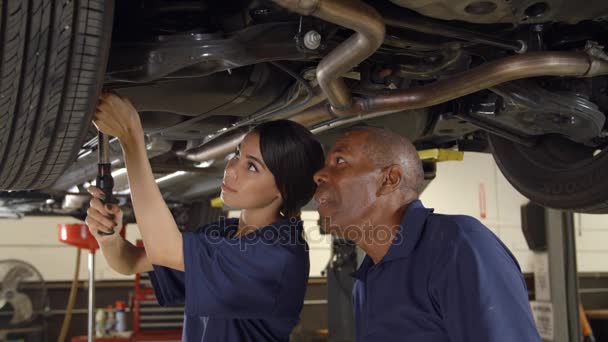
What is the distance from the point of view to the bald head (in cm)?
126

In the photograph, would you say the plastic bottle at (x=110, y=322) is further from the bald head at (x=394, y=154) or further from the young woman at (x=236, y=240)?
the bald head at (x=394, y=154)

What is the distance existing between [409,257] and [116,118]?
0.58m

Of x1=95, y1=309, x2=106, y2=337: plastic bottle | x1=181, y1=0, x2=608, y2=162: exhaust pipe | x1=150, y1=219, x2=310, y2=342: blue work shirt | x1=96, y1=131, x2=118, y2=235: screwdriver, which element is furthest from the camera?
x1=95, y1=309, x2=106, y2=337: plastic bottle

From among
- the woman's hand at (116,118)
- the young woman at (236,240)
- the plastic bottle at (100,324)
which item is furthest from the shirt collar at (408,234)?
the plastic bottle at (100,324)

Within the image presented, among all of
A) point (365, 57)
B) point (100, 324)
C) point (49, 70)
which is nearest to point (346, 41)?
point (365, 57)

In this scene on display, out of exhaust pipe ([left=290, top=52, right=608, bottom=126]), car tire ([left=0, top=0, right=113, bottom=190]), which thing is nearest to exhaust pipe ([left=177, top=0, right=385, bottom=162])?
exhaust pipe ([left=290, top=52, right=608, bottom=126])

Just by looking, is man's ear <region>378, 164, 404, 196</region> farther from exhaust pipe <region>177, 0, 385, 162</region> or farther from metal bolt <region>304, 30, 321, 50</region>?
metal bolt <region>304, 30, 321, 50</region>

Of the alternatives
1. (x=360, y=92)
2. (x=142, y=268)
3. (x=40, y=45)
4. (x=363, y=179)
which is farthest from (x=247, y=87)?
(x=40, y=45)

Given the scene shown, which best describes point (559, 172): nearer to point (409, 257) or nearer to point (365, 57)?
point (409, 257)

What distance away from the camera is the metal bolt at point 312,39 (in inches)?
42.8

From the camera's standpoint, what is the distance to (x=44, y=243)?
545 cm

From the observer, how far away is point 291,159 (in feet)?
4.04

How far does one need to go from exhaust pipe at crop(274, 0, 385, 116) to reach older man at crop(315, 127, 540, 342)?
180 millimetres

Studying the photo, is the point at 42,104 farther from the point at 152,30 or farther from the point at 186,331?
the point at 186,331
